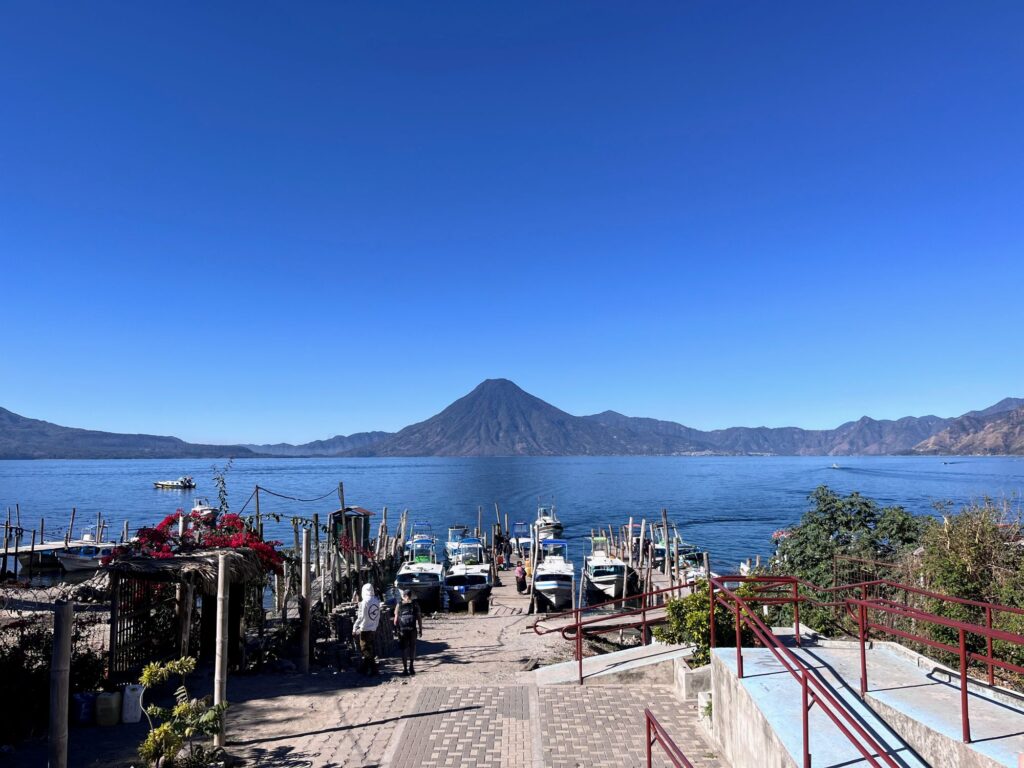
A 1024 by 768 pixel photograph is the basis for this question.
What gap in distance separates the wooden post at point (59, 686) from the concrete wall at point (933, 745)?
7549mm

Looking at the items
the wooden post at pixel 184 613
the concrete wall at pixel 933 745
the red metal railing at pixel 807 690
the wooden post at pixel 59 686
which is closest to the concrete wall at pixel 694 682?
the red metal railing at pixel 807 690

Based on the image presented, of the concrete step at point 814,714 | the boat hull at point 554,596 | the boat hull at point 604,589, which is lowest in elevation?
the boat hull at point 604,589

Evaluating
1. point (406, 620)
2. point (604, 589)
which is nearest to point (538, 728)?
point (406, 620)

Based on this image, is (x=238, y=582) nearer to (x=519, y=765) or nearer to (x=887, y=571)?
(x=519, y=765)

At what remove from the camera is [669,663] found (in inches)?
415

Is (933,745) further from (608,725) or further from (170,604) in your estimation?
(170,604)

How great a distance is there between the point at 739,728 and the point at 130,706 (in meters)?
8.07

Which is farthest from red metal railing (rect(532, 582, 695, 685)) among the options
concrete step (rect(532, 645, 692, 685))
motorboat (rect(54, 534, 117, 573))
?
motorboat (rect(54, 534, 117, 573))

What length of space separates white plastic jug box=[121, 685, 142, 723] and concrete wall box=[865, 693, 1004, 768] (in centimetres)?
928

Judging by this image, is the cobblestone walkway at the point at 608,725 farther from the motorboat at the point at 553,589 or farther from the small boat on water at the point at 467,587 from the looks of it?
the small boat on water at the point at 467,587

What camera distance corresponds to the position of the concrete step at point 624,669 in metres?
10.6

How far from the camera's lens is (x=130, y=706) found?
30.2 ft

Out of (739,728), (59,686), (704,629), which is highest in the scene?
(59,686)

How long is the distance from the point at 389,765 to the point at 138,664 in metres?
6.34
